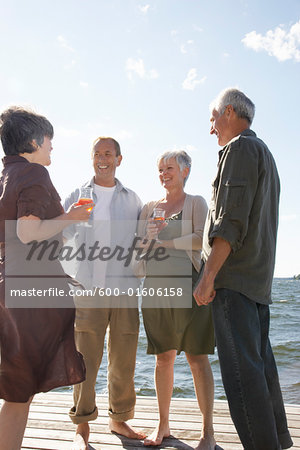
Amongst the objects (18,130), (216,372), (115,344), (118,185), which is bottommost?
(216,372)

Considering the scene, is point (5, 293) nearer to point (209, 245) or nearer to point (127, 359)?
point (209, 245)

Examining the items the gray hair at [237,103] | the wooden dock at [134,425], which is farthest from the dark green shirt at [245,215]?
the wooden dock at [134,425]

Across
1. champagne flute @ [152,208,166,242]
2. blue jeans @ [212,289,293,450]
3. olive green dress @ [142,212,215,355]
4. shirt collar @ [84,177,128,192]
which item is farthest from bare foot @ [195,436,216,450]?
shirt collar @ [84,177,128,192]

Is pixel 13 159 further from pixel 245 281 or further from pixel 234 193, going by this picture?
pixel 245 281

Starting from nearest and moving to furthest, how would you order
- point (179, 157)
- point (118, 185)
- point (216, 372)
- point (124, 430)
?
point (124, 430) < point (179, 157) < point (118, 185) < point (216, 372)

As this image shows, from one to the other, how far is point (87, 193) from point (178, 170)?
0.96 m

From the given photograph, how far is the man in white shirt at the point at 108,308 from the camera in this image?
10.2 feet

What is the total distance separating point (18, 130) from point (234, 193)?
3.73 feet

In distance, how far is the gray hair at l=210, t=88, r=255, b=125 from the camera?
2.46 m

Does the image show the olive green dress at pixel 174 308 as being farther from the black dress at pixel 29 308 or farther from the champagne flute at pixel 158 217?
the black dress at pixel 29 308

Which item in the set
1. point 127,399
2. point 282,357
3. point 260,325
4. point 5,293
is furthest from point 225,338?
point 282,357

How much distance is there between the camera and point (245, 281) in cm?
226

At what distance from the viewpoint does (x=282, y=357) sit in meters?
9.93

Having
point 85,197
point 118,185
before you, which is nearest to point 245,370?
point 85,197
